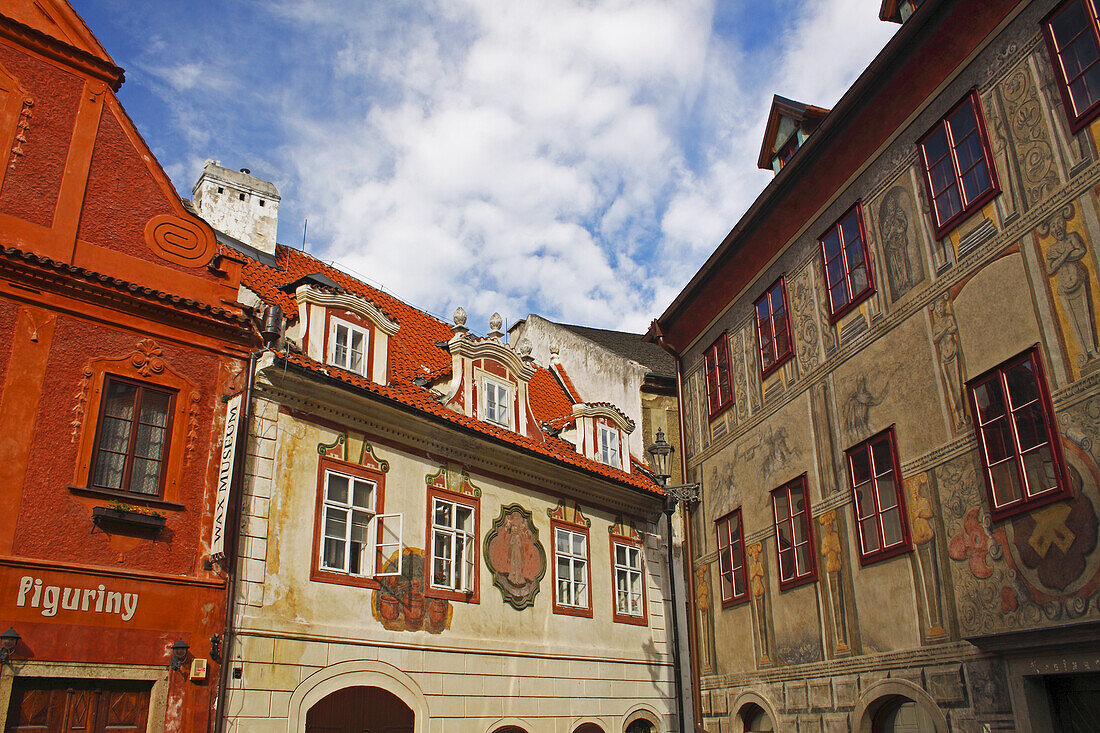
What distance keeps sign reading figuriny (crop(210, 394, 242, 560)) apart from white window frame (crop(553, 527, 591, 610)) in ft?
22.7

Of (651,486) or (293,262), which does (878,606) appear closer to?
(651,486)

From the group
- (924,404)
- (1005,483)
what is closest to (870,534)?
(924,404)

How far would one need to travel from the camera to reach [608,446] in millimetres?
19281

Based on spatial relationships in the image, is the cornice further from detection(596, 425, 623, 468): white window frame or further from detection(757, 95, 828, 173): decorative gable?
detection(596, 425, 623, 468): white window frame

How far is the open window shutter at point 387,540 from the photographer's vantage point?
1295 centimetres

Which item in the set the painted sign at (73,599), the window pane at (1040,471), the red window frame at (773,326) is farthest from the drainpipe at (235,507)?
the window pane at (1040,471)

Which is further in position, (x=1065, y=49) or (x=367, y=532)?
Result: (x=367, y=532)

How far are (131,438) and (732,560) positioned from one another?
375 inches

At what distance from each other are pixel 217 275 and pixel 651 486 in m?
10.4

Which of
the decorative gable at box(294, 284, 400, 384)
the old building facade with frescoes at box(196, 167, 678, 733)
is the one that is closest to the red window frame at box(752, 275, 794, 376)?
the old building facade with frescoes at box(196, 167, 678, 733)

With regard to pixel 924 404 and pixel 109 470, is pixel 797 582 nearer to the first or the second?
pixel 924 404

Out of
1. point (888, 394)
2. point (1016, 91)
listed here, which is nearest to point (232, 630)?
point (888, 394)

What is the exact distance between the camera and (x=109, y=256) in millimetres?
11211

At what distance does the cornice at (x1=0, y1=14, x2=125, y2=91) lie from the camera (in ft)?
36.5
